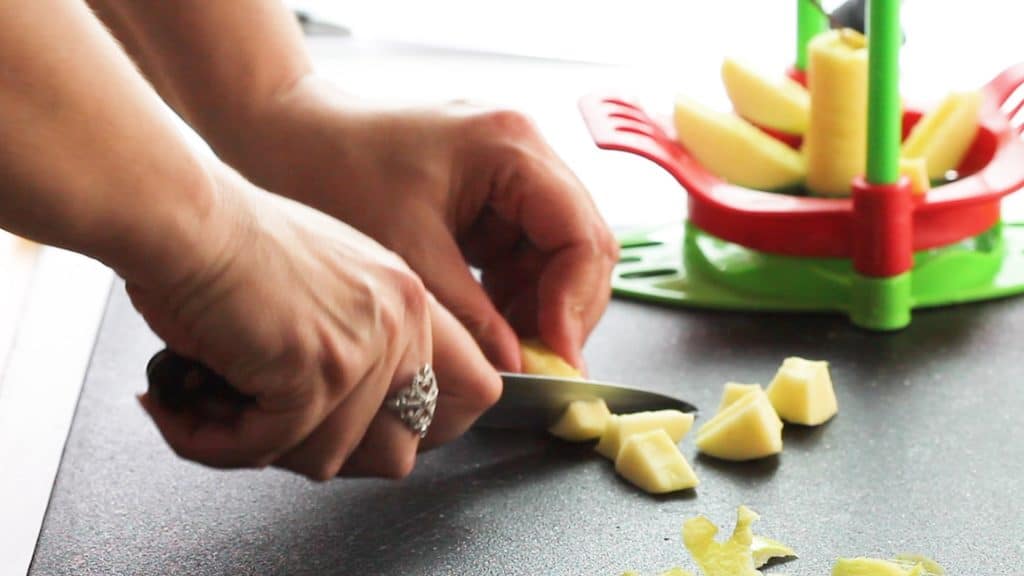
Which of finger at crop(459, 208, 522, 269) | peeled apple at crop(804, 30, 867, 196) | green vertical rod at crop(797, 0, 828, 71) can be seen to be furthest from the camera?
green vertical rod at crop(797, 0, 828, 71)

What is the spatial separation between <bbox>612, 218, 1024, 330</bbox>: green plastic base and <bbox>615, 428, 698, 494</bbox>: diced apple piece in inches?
11.0

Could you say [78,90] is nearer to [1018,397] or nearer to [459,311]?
[459,311]

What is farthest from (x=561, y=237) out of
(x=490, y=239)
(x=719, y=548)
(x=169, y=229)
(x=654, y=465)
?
(x=169, y=229)

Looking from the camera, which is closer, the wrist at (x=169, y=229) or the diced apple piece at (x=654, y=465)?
the wrist at (x=169, y=229)

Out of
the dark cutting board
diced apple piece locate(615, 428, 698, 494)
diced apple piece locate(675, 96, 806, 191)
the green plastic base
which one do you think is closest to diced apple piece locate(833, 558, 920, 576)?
the dark cutting board

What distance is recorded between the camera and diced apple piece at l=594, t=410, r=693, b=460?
→ 0.92 meters

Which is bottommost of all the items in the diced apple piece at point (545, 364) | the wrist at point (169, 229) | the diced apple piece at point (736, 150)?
the diced apple piece at point (545, 364)

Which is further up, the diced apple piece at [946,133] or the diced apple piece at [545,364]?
the diced apple piece at [946,133]

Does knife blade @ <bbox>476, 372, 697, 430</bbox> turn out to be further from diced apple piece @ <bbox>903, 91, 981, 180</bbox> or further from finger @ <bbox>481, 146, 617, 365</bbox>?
diced apple piece @ <bbox>903, 91, 981, 180</bbox>

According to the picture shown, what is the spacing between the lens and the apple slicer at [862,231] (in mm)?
1078

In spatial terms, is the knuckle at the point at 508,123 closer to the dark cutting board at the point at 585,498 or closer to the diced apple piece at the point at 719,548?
the dark cutting board at the point at 585,498

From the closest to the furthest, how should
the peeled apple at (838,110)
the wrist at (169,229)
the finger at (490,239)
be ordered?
the wrist at (169,229), the finger at (490,239), the peeled apple at (838,110)

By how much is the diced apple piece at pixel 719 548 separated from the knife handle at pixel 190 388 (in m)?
0.25

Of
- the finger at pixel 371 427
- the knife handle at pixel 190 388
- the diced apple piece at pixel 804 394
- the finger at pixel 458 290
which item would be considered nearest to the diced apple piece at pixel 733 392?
the diced apple piece at pixel 804 394
